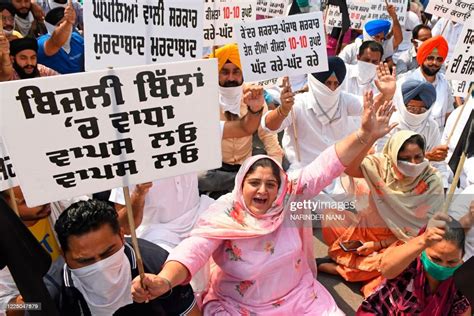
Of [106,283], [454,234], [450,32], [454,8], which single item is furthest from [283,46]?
[450,32]

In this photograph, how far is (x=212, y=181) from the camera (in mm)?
4328

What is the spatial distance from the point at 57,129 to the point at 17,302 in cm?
94

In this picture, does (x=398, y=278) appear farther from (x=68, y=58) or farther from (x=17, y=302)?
(x=68, y=58)

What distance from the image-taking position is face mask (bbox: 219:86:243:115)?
449 cm

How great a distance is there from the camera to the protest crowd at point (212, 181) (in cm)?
194

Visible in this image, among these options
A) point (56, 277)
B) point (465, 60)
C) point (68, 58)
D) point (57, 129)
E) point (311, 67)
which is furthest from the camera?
point (68, 58)

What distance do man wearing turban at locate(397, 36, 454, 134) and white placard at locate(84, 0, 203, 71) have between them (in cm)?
305

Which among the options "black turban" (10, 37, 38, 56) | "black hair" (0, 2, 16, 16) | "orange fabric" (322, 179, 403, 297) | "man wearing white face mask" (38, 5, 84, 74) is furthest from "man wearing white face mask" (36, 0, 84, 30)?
"orange fabric" (322, 179, 403, 297)

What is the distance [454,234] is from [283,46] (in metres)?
2.20

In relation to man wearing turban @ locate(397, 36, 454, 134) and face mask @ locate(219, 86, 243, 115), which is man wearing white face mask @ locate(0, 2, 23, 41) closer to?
face mask @ locate(219, 86, 243, 115)

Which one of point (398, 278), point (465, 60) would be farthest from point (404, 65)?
point (398, 278)

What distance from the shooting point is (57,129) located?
189 cm

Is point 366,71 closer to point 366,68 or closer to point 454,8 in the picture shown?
point 366,68

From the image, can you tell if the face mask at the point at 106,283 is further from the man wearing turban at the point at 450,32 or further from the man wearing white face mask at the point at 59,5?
the man wearing turban at the point at 450,32
